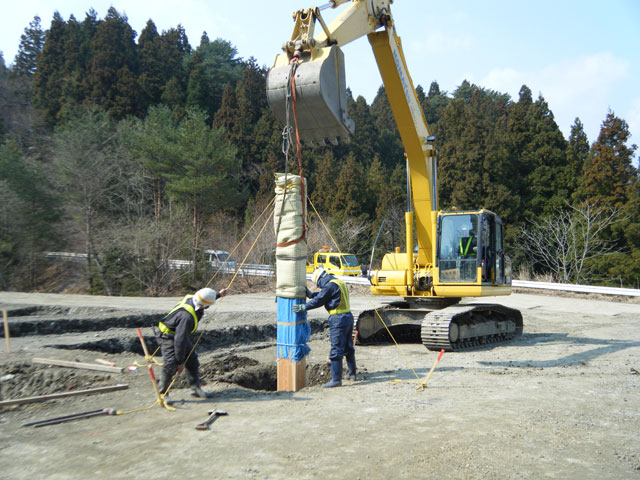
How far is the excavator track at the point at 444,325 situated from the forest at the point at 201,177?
849 centimetres

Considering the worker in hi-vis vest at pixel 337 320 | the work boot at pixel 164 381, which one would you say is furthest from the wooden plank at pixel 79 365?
the worker in hi-vis vest at pixel 337 320

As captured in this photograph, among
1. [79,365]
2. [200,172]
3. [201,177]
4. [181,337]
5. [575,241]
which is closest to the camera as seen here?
[181,337]

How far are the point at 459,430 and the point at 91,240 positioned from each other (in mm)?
22705

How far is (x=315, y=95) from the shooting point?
19.7 feet

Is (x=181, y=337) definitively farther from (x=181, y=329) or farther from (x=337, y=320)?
(x=337, y=320)

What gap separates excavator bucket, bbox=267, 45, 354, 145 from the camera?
605cm

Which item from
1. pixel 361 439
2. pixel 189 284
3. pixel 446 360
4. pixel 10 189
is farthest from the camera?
pixel 189 284

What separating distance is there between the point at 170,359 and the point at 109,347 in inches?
166

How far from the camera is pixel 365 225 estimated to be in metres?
33.2

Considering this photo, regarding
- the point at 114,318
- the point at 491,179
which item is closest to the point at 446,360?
the point at 114,318

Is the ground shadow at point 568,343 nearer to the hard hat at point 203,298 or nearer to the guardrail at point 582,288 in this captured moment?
the hard hat at point 203,298

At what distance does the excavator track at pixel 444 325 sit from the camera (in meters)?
9.45

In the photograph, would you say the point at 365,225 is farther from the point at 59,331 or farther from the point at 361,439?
the point at 361,439

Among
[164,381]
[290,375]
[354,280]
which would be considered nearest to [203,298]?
[164,381]
